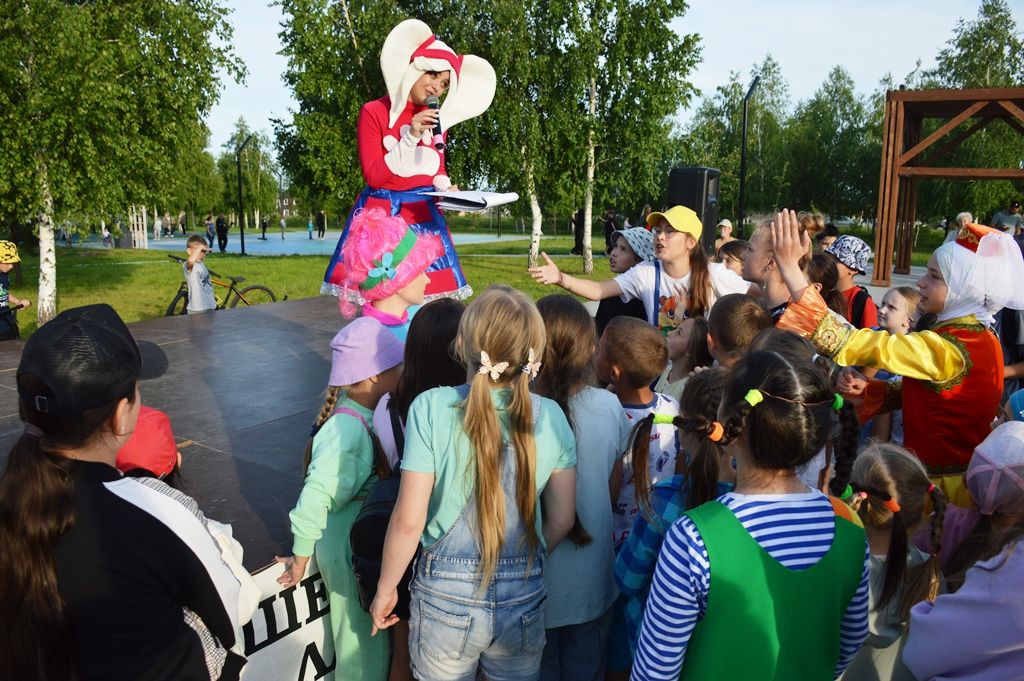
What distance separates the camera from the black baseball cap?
1504 mm

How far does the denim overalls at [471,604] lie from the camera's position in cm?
194

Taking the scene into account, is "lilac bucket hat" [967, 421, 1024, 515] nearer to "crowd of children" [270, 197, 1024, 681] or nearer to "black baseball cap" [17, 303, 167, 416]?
"crowd of children" [270, 197, 1024, 681]

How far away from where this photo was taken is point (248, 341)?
7.03m

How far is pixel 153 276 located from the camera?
19.5m

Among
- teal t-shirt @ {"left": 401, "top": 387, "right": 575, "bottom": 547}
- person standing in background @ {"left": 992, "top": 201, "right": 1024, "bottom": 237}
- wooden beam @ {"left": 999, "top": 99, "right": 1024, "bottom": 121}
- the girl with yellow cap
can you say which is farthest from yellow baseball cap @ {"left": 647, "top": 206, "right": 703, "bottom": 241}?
person standing in background @ {"left": 992, "top": 201, "right": 1024, "bottom": 237}

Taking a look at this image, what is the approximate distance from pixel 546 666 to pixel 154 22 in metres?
12.1

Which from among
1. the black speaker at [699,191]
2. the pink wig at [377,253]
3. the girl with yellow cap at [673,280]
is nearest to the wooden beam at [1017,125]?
the black speaker at [699,191]

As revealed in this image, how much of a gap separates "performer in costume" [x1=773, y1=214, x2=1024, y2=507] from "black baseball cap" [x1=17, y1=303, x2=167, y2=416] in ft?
6.41

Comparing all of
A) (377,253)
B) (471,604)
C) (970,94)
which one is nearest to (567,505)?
(471,604)

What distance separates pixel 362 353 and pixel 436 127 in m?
2.21

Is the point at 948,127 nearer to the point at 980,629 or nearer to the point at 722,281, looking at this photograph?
the point at 722,281

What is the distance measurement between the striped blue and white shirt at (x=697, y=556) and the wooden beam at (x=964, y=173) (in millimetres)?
14384

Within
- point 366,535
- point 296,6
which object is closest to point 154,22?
point 296,6

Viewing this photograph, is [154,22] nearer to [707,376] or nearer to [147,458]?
[147,458]
